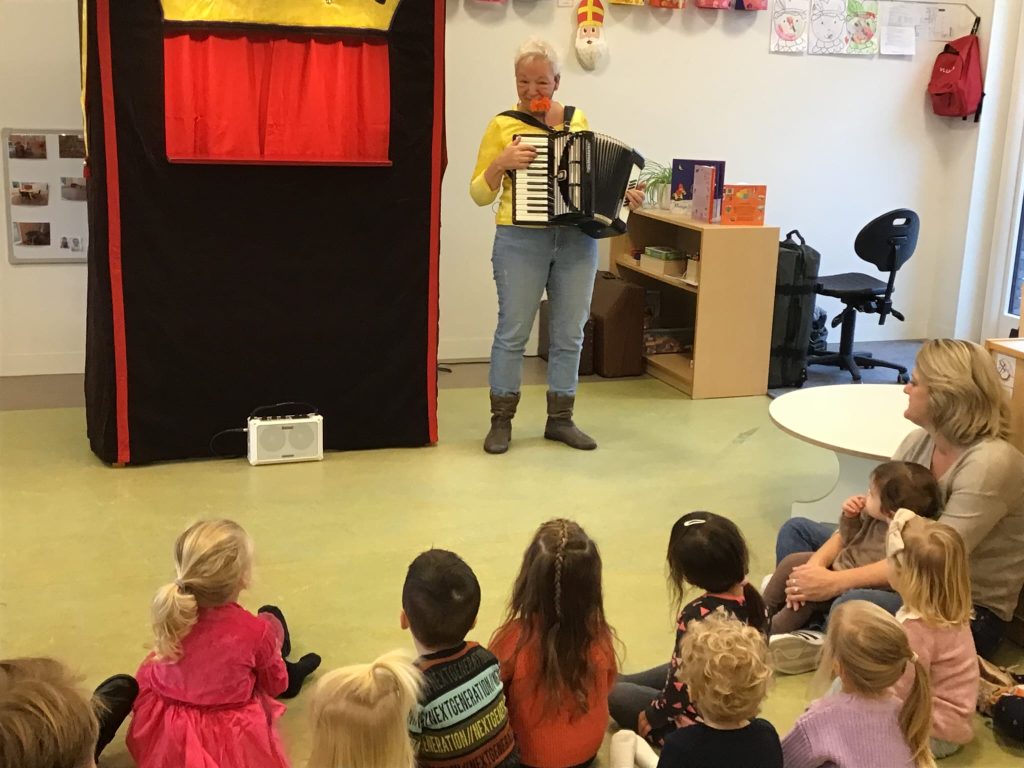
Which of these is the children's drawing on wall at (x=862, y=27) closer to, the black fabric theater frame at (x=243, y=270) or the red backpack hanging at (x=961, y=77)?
the red backpack hanging at (x=961, y=77)

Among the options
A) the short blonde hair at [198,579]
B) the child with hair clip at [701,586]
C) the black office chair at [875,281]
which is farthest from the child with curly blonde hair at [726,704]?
the black office chair at [875,281]

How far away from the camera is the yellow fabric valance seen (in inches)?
139

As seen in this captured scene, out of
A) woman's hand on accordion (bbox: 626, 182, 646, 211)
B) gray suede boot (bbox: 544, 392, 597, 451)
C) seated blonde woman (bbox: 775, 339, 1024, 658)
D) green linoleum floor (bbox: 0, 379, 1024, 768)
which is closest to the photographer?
seated blonde woman (bbox: 775, 339, 1024, 658)

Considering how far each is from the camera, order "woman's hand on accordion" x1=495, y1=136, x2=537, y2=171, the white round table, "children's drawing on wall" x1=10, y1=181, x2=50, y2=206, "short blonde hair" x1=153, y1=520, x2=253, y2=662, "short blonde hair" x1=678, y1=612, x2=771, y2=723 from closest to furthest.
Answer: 1. "short blonde hair" x1=678, y1=612, x2=771, y2=723
2. "short blonde hair" x1=153, y1=520, x2=253, y2=662
3. the white round table
4. "woman's hand on accordion" x1=495, y1=136, x2=537, y2=171
5. "children's drawing on wall" x1=10, y1=181, x2=50, y2=206

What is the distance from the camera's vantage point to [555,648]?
1.96m

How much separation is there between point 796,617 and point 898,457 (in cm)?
49

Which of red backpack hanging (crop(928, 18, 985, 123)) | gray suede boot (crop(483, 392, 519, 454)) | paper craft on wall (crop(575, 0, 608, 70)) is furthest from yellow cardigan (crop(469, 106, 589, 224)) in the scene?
red backpack hanging (crop(928, 18, 985, 123))

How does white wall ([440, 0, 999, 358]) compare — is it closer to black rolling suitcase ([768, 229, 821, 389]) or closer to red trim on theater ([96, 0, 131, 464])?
black rolling suitcase ([768, 229, 821, 389])

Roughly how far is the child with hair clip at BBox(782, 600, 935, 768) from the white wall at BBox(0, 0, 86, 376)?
13.9ft

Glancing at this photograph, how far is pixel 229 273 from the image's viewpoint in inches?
150

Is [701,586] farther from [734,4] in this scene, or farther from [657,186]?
[734,4]

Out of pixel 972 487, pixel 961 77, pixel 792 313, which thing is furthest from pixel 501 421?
pixel 961 77

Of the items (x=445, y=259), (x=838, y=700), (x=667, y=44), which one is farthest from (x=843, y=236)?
(x=838, y=700)

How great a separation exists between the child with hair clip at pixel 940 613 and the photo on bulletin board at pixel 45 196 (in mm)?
3968
